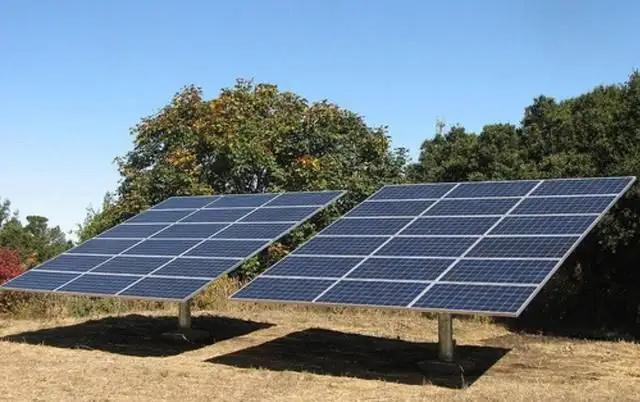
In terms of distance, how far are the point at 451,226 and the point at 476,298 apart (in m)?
3.22

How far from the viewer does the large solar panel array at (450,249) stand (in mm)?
12344

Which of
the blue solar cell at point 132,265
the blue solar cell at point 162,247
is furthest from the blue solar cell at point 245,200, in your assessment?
the blue solar cell at point 132,265

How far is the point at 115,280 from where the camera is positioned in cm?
1614

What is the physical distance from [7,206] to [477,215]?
5290 cm

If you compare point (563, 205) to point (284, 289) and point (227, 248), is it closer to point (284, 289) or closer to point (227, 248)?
point (284, 289)

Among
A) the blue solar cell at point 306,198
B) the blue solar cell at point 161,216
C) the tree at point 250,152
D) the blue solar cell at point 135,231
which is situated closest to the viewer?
the blue solar cell at point 306,198

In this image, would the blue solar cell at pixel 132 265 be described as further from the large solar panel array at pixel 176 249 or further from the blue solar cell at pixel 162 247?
the blue solar cell at pixel 162 247

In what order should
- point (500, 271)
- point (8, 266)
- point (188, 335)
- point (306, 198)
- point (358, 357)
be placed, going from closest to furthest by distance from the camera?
point (500, 271) → point (358, 357) → point (188, 335) → point (306, 198) → point (8, 266)

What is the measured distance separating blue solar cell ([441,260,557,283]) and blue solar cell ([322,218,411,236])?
8.33ft

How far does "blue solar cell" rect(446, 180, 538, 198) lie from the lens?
53.0 feet

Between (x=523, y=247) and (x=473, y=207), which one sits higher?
(x=473, y=207)

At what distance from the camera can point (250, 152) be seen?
28297 mm

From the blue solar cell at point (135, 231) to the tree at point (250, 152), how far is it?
801cm

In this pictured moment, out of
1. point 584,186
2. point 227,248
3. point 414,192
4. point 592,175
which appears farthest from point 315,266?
point 592,175
